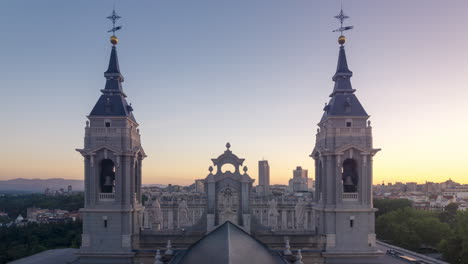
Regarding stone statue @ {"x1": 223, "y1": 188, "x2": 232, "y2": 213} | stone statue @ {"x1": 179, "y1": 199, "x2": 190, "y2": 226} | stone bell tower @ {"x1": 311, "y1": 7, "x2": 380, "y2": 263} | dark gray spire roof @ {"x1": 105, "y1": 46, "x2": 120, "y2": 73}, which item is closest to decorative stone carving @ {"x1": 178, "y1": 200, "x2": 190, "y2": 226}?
stone statue @ {"x1": 179, "y1": 199, "x2": 190, "y2": 226}

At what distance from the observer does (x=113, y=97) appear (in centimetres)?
2714

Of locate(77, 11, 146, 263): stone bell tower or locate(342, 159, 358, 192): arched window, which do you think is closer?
locate(77, 11, 146, 263): stone bell tower

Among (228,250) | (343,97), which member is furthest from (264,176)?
(228,250)

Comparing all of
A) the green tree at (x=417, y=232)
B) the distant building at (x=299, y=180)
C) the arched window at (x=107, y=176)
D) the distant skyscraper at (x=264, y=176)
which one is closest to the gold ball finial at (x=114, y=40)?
the arched window at (x=107, y=176)

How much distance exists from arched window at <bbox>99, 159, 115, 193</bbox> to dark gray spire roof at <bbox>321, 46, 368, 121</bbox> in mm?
18483

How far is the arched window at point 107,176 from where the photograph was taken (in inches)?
1072

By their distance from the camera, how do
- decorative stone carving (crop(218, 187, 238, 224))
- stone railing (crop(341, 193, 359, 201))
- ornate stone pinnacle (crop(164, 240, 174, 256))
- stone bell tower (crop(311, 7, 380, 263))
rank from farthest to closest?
stone railing (crop(341, 193, 359, 201)) → stone bell tower (crop(311, 7, 380, 263)) → decorative stone carving (crop(218, 187, 238, 224)) → ornate stone pinnacle (crop(164, 240, 174, 256))

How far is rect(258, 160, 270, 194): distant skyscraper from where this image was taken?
88.7 m

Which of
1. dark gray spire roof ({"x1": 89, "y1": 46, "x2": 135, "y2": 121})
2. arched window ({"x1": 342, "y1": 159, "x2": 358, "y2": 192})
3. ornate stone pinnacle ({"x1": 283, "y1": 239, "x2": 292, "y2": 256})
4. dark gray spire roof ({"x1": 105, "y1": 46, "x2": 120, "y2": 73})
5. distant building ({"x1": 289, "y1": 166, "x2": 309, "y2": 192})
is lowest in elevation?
distant building ({"x1": 289, "y1": 166, "x2": 309, "y2": 192})

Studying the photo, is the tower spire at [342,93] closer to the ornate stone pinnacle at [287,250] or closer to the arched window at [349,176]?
the arched window at [349,176]

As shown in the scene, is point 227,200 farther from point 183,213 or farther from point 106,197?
point 183,213

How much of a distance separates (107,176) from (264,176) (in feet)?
245

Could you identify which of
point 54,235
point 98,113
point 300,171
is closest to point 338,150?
point 98,113

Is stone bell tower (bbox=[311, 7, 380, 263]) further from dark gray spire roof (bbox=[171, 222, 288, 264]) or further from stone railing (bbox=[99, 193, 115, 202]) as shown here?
stone railing (bbox=[99, 193, 115, 202])
